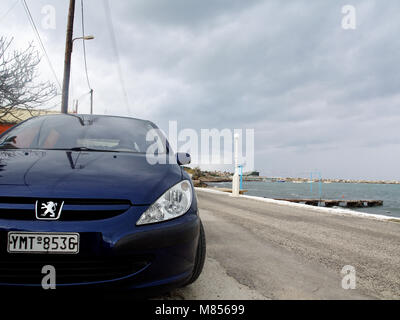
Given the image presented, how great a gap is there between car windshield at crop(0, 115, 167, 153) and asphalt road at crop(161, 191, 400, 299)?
4.31 ft

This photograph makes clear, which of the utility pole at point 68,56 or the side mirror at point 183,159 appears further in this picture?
the utility pole at point 68,56

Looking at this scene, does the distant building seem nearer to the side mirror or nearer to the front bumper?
the side mirror

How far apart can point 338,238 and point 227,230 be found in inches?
65.9

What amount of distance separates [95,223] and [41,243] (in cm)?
26

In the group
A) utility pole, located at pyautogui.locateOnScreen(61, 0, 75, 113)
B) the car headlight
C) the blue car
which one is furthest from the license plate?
utility pole, located at pyautogui.locateOnScreen(61, 0, 75, 113)

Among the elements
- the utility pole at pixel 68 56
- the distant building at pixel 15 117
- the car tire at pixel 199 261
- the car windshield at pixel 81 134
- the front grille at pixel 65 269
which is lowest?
the car tire at pixel 199 261

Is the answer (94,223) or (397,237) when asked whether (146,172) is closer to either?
(94,223)

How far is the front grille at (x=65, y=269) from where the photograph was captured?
125 cm

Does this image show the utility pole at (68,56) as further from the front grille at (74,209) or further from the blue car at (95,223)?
the front grille at (74,209)

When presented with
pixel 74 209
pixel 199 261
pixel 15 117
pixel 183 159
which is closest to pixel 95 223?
pixel 74 209

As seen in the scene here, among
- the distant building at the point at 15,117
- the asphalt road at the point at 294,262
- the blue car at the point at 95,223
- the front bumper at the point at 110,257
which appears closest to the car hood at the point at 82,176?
the blue car at the point at 95,223

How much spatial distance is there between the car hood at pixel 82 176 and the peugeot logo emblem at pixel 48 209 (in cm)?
4

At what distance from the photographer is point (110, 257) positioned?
4.33ft
